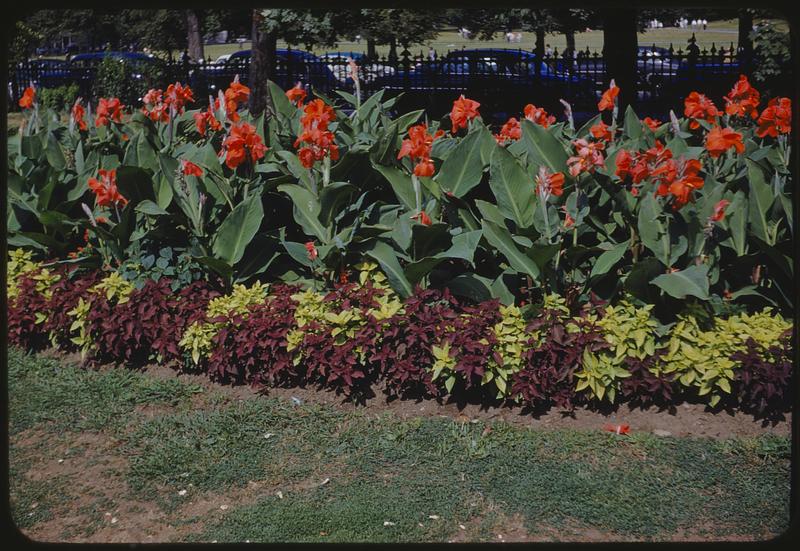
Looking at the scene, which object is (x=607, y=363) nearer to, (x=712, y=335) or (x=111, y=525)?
(x=712, y=335)

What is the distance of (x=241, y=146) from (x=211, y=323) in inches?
39.2

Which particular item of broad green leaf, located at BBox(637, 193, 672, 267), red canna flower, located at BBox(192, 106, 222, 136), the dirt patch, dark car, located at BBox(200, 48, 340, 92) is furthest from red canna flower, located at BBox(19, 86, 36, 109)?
dark car, located at BBox(200, 48, 340, 92)

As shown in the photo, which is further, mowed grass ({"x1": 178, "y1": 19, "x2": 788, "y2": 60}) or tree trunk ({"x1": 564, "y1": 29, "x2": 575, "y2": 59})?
mowed grass ({"x1": 178, "y1": 19, "x2": 788, "y2": 60})

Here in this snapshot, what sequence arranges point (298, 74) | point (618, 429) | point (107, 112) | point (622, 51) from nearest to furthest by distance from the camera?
point (618, 429), point (107, 112), point (622, 51), point (298, 74)

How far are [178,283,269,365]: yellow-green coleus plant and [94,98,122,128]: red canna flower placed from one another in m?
2.03

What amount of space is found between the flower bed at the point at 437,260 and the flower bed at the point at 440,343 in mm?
13

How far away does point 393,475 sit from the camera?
3.69 m

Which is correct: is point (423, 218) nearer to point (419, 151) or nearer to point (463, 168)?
point (419, 151)

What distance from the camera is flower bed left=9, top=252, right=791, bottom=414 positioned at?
405 cm

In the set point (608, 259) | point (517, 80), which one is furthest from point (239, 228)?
point (517, 80)

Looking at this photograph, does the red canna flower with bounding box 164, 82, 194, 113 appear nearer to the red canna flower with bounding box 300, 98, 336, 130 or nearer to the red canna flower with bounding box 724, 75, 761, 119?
the red canna flower with bounding box 300, 98, 336, 130

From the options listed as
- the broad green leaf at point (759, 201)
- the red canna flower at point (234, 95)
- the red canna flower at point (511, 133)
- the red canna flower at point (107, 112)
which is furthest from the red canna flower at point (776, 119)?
the red canna flower at point (107, 112)

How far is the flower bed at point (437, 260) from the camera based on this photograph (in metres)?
4.11

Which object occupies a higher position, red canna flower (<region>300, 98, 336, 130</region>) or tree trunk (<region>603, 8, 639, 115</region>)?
tree trunk (<region>603, 8, 639, 115</region>)
